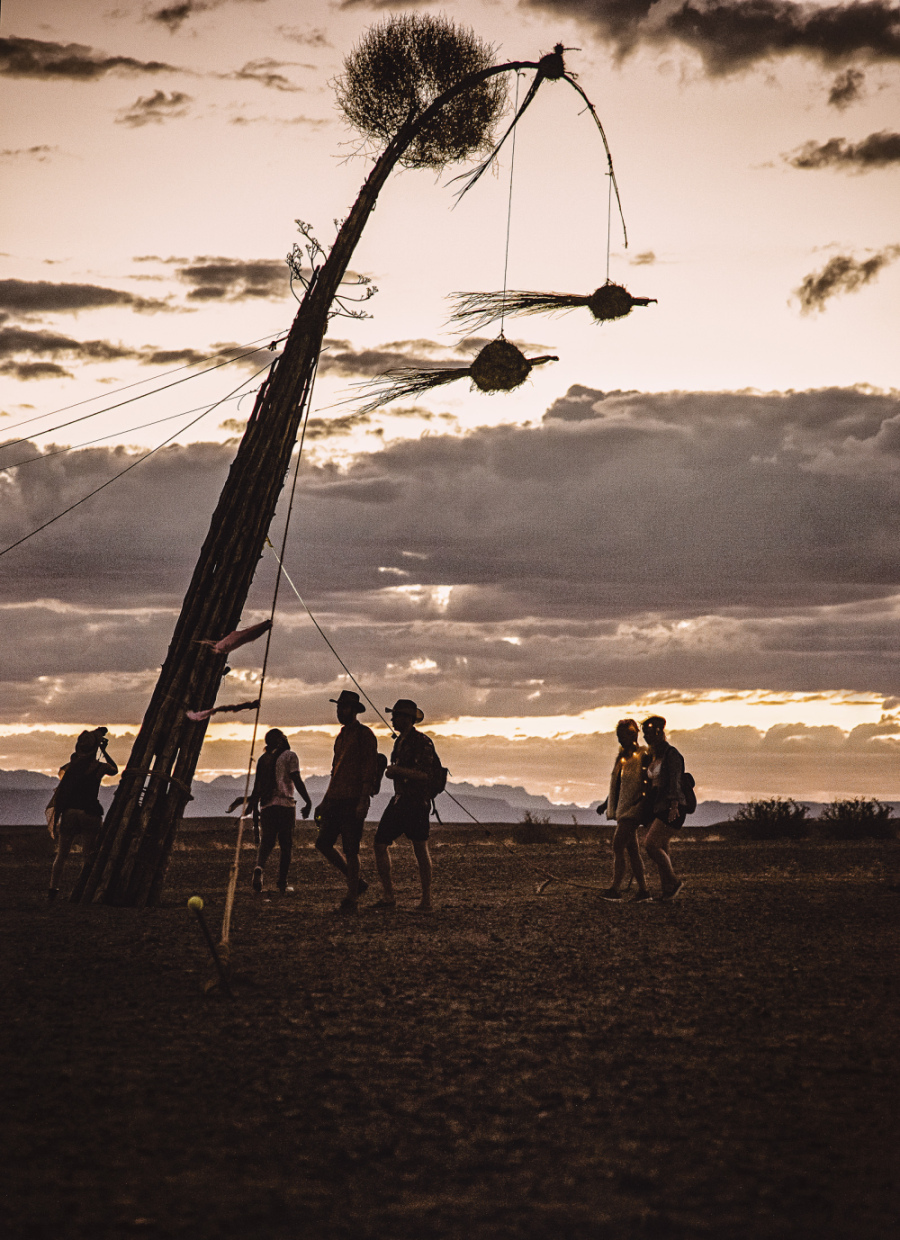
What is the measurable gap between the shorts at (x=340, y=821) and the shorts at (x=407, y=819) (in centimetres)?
31

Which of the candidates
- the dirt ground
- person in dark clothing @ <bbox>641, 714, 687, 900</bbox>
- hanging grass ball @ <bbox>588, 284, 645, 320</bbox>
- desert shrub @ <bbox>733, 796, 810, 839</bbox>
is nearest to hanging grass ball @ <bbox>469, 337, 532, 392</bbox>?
hanging grass ball @ <bbox>588, 284, 645, 320</bbox>

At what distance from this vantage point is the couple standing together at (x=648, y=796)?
13.4 metres

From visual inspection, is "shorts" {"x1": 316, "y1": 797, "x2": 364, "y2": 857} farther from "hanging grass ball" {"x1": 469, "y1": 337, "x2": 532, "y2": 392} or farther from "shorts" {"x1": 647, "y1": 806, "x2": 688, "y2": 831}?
"hanging grass ball" {"x1": 469, "y1": 337, "x2": 532, "y2": 392}

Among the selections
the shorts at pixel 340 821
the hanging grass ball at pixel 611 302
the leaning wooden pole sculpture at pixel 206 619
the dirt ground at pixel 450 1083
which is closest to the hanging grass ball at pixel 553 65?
the leaning wooden pole sculpture at pixel 206 619

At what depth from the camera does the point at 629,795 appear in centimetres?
1378

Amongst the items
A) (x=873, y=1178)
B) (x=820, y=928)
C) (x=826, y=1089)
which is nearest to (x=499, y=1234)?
(x=873, y=1178)

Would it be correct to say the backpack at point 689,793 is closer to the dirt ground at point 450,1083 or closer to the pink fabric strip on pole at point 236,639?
the dirt ground at point 450,1083

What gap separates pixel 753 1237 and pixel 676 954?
6.41 m

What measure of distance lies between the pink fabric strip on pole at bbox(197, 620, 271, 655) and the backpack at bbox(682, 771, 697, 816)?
4.49 m

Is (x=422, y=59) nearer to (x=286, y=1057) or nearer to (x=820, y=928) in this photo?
(x=820, y=928)

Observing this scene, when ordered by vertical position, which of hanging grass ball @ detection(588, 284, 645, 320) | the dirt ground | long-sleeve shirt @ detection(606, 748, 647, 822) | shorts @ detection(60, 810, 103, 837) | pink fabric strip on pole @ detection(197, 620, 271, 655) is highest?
hanging grass ball @ detection(588, 284, 645, 320)

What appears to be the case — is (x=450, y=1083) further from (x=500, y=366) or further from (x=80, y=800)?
(x=80, y=800)

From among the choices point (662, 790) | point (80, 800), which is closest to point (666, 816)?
point (662, 790)

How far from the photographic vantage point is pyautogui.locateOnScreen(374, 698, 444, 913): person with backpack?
503 inches
